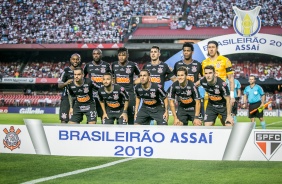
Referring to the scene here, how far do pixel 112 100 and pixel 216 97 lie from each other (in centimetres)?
236

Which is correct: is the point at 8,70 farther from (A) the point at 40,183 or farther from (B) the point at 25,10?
(A) the point at 40,183

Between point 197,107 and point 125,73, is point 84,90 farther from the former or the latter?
point 197,107

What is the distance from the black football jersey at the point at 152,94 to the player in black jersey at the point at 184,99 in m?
0.24

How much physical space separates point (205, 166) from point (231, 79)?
3791mm

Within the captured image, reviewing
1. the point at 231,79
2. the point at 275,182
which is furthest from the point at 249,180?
the point at 231,79

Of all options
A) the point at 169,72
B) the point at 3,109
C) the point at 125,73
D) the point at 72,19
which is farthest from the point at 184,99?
the point at 72,19

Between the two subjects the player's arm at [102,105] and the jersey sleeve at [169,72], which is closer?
the player's arm at [102,105]

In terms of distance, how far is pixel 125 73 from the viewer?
1211 cm

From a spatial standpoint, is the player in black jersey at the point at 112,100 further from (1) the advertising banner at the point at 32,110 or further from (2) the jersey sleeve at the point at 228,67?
(1) the advertising banner at the point at 32,110

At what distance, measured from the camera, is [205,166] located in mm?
Answer: 8602

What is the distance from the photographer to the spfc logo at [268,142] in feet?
29.0

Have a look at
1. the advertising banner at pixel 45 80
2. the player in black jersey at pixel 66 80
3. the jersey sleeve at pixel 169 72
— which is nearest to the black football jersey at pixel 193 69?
the jersey sleeve at pixel 169 72

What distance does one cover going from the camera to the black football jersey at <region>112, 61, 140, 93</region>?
12.1m

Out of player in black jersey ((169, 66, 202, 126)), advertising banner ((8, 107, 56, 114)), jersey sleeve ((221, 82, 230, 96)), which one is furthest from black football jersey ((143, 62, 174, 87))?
advertising banner ((8, 107, 56, 114))
